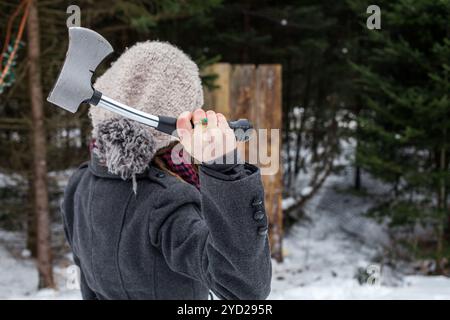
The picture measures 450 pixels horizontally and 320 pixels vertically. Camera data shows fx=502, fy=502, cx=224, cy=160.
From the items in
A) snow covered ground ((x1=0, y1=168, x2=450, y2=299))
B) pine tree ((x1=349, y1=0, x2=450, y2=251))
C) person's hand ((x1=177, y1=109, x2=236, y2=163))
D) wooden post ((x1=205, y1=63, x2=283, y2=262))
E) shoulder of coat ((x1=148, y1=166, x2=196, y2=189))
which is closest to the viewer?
person's hand ((x1=177, y1=109, x2=236, y2=163))

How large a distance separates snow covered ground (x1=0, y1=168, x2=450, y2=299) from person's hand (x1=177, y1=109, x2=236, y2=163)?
4899 millimetres

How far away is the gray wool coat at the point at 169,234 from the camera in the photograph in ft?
3.50

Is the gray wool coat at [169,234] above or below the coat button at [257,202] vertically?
below

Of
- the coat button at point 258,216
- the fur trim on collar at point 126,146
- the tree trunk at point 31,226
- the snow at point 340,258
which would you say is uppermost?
the fur trim on collar at point 126,146

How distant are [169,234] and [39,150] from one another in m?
4.75

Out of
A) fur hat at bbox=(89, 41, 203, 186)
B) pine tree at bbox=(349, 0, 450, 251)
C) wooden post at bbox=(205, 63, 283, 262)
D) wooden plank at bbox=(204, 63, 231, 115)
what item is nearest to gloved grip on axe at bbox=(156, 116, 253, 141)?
fur hat at bbox=(89, 41, 203, 186)

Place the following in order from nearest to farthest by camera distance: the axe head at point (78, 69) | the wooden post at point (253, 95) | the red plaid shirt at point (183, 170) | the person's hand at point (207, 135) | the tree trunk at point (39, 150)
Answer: the person's hand at point (207, 135) < the axe head at point (78, 69) < the red plaid shirt at point (183, 170) < the tree trunk at point (39, 150) < the wooden post at point (253, 95)

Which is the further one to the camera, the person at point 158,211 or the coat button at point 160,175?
the coat button at point 160,175

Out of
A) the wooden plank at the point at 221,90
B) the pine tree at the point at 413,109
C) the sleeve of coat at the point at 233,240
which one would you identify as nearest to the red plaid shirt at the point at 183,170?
the sleeve of coat at the point at 233,240

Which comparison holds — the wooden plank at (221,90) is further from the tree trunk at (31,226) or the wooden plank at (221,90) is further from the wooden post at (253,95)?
the tree trunk at (31,226)

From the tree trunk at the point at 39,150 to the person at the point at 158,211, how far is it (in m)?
4.15

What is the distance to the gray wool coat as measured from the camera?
1.07m

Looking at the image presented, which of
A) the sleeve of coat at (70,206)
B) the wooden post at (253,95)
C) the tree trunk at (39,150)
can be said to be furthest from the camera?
the wooden post at (253,95)

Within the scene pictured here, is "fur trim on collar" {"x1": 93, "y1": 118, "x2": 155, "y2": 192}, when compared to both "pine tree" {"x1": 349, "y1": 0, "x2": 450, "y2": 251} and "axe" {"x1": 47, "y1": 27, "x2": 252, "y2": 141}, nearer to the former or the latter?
"axe" {"x1": 47, "y1": 27, "x2": 252, "y2": 141}
